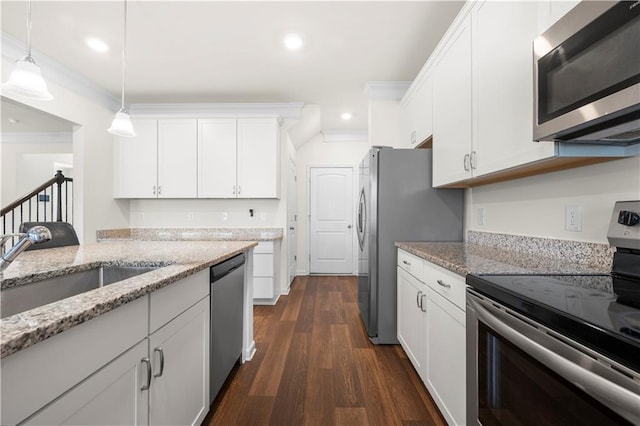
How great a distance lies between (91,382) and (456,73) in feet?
7.48

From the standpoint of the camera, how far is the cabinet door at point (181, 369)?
1018mm

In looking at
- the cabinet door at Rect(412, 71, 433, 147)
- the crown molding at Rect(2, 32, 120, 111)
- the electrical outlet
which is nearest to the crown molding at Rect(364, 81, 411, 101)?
the cabinet door at Rect(412, 71, 433, 147)

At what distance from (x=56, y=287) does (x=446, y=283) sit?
1.73 m

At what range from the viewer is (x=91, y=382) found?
72 cm

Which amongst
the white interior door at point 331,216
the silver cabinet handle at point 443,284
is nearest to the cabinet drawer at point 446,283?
the silver cabinet handle at point 443,284

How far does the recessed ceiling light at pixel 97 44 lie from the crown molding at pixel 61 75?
0.57 m

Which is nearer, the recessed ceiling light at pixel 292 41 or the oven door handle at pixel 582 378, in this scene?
the oven door handle at pixel 582 378

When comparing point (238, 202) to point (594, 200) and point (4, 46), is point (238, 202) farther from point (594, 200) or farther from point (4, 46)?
point (594, 200)

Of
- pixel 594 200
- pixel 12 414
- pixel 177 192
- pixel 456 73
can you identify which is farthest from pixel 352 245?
pixel 12 414

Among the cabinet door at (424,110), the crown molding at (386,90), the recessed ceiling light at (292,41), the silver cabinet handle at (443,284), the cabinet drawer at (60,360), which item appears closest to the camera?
the cabinet drawer at (60,360)

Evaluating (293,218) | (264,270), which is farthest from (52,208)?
(293,218)

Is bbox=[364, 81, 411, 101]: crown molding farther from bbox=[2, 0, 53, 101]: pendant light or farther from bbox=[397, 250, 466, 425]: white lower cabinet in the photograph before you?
bbox=[2, 0, 53, 101]: pendant light

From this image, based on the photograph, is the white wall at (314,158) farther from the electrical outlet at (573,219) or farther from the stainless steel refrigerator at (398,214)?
the electrical outlet at (573,219)

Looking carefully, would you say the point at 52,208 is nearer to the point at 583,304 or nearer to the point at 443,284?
the point at 443,284
